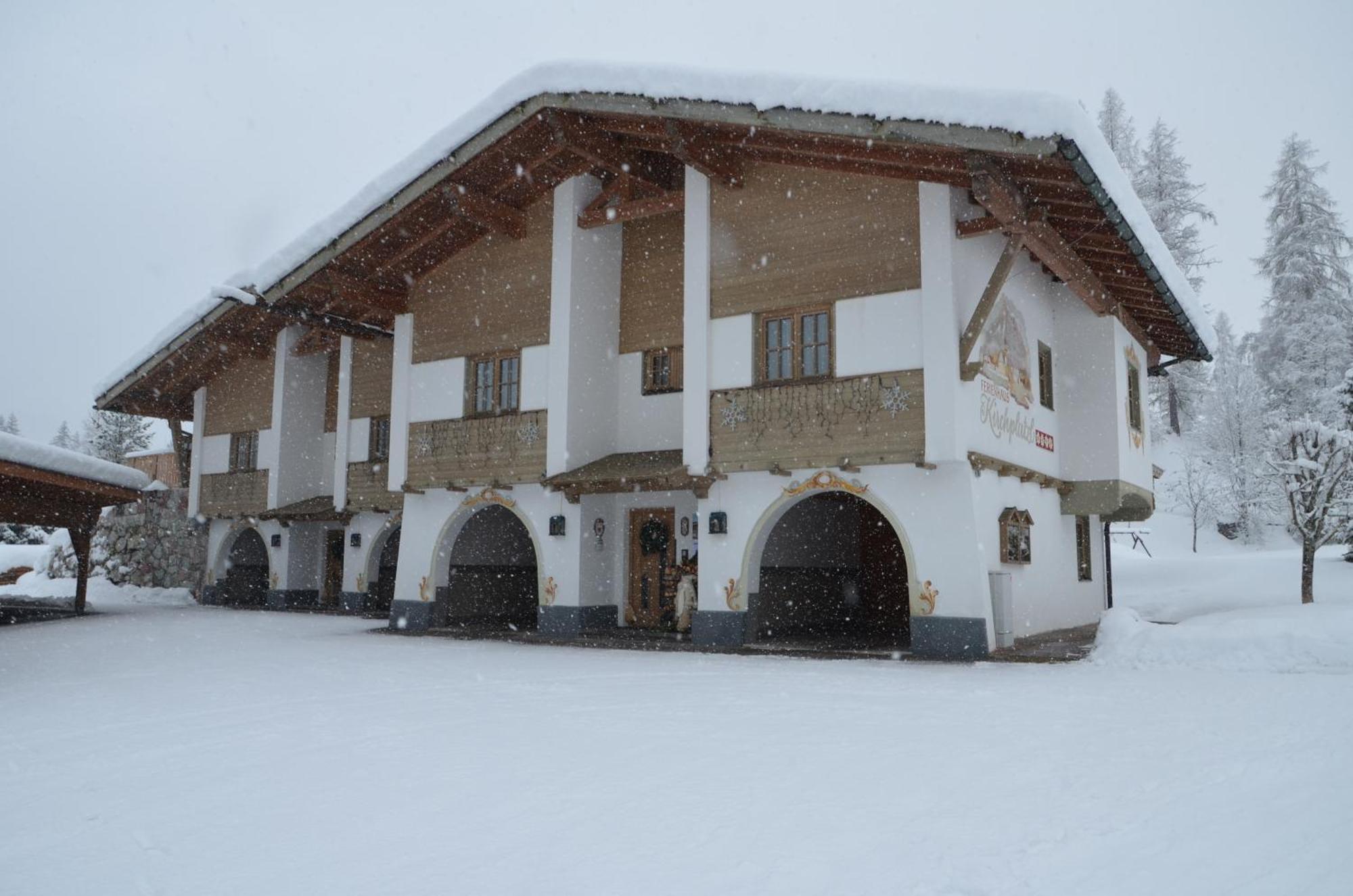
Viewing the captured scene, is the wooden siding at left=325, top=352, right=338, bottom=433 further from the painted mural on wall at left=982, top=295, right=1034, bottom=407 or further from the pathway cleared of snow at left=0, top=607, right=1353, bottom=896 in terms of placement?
the painted mural on wall at left=982, top=295, right=1034, bottom=407

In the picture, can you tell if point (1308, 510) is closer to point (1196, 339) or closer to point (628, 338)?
point (1196, 339)

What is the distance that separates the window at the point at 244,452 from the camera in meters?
22.8

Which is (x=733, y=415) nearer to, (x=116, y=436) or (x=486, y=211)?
(x=486, y=211)

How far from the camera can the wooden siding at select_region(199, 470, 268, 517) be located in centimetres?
2220

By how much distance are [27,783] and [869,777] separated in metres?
5.06

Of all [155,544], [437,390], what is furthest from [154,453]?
[437,390]

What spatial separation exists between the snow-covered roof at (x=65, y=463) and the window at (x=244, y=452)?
10.8 feet

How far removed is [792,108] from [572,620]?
828cm

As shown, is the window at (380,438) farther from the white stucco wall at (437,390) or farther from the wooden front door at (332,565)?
the wooden front door at (332,565)

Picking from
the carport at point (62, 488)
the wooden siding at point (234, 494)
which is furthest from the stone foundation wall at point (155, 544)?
the carport at point (62, 488)

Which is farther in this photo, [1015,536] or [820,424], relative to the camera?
[1015,536]

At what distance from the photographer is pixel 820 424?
41.9 feet

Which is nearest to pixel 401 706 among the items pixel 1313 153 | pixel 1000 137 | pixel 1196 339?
pixel 1000 137

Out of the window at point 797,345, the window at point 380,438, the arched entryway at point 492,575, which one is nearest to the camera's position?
the window at point 797,345
